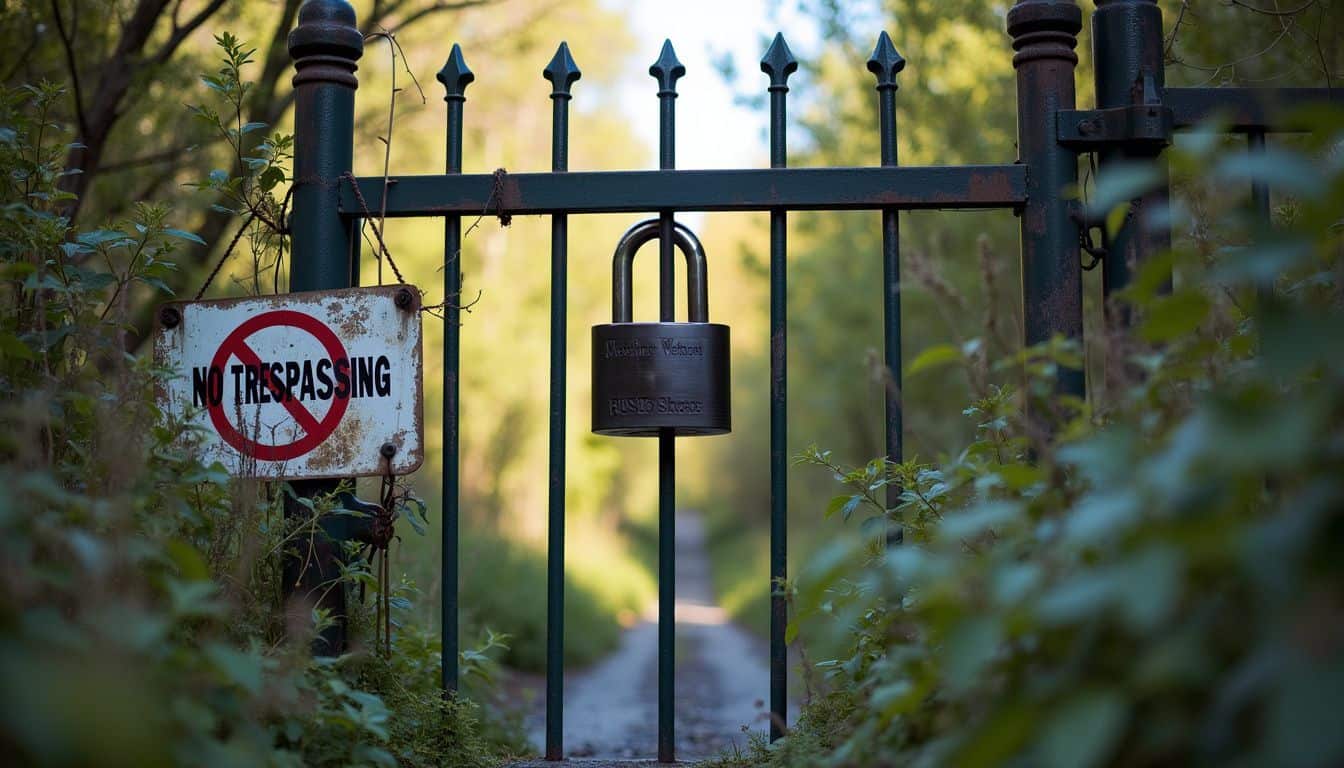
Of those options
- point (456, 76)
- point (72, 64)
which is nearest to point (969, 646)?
point (456, 76)

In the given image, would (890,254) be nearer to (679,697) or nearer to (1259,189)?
(1259,189)

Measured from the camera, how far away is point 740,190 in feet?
9.14

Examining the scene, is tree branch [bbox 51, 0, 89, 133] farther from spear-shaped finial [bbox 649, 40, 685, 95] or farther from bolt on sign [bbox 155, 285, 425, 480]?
spear-shaped finial [bbox 649, 40, 685, 95]

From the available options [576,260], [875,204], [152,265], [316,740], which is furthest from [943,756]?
[576,260]

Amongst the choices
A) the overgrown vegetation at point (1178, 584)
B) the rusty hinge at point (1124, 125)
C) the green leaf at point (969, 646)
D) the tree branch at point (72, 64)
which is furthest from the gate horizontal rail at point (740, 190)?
the tree branch at point (72, 64)

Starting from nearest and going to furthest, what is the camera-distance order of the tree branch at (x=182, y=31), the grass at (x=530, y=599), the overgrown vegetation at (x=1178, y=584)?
the overgrown vegetation at (x=1178, y=584) → the tree branch at (x=182, y=31) → the grass at (x=530, y=599)

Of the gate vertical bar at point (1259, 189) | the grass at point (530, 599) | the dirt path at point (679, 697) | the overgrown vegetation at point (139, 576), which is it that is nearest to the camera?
the overgrown vegetation at point (139, 576)

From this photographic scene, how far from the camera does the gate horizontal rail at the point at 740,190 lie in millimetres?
2752

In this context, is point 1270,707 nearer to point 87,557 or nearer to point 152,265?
point 87,557

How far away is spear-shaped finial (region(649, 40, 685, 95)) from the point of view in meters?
2.90

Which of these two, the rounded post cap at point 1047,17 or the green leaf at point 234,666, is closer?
the green leaf at point 234,666

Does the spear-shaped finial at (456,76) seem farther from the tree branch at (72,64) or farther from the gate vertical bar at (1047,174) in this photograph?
the tree branch at (72,64)

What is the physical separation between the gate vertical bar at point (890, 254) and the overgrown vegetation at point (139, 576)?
4.00 feet

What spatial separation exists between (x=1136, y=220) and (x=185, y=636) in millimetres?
2239
